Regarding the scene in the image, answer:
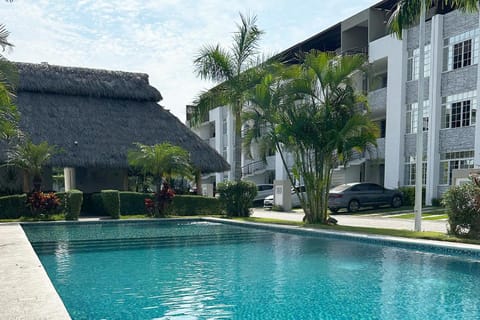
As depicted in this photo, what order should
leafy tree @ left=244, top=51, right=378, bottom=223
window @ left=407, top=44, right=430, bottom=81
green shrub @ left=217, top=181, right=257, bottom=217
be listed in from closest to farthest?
leafy tree @ left=244, top=51, right=378, bottom=223 < green shrub @ left=217, top=181, right=257, bottom=217 < window @ left=407, top=44, right=430, bottom=81

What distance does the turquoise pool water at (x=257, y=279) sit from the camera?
18.2 feet

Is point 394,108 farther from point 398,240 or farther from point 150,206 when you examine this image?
point 398,240

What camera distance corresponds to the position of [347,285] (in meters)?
6.85

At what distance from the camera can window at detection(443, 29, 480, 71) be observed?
20431mm

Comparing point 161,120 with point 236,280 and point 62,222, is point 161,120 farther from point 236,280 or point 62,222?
point 236,280

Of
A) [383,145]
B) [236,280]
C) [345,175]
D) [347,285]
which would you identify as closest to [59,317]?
[236,280]

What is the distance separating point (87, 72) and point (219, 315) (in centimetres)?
2427

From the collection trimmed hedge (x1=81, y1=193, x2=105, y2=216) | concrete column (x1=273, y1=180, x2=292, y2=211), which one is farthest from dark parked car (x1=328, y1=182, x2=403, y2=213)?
trimmed hedge (x1=81, y1=193, x2=105, y2=216)

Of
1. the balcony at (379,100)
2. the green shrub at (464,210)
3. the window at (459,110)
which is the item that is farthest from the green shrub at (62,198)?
the window at (459,110)

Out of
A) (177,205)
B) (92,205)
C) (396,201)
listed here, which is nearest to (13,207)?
(92,205)

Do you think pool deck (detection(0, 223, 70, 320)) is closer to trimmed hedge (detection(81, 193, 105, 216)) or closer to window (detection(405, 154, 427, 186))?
trimmed hedge (detection(81, 193, 105, 216))

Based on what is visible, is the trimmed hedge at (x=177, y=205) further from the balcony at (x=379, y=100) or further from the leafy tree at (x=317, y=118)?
the balcony at (x=379, y=100)

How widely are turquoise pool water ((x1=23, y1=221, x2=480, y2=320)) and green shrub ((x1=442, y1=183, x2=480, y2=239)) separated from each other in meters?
1.49

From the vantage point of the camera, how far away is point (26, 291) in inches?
195
